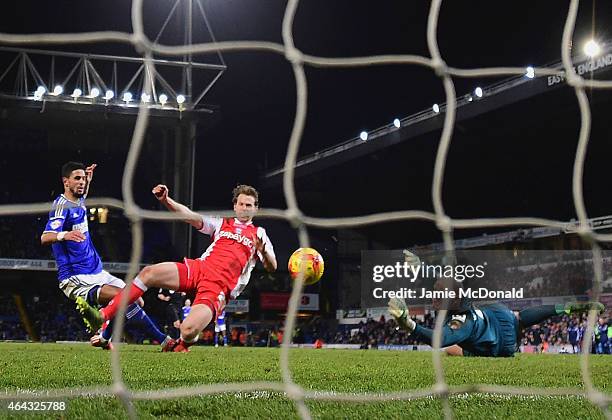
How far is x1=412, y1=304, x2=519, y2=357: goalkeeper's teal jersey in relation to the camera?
327 inches

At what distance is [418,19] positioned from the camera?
76.7ft

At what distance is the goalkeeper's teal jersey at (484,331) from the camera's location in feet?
27.3

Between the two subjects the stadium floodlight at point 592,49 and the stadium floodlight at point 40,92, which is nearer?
the stadium floodlight at point 592,49

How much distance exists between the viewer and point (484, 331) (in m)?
8.75

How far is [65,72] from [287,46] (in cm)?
2460

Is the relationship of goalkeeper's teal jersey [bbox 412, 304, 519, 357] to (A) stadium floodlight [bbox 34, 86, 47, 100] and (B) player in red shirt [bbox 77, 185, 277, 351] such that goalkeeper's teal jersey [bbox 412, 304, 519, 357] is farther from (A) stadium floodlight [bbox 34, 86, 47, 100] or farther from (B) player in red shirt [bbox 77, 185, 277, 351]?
(A) stadium floodlight [bbox 34, 86, 47, 100]

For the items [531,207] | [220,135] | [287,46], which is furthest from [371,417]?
[220,135]

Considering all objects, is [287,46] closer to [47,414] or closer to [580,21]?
[47,414]

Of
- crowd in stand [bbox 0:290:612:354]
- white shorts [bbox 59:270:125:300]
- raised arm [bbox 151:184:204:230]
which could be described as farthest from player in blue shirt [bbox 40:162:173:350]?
crowd in stand [bbox 0:290:612:354]

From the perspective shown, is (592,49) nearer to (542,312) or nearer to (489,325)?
(542,312)

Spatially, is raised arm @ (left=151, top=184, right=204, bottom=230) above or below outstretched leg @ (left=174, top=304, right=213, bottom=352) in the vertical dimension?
above

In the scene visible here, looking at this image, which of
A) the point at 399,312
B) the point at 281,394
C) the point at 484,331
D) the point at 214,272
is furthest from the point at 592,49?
the point at 281,394

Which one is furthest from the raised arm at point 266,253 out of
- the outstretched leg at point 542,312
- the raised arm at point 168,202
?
the outstretched leg at point 542,312

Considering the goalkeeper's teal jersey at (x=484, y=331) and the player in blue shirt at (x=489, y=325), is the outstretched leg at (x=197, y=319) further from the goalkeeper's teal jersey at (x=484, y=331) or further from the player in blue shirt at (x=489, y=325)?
the goalkeeper's teal jersey at (x=484, y=331)
